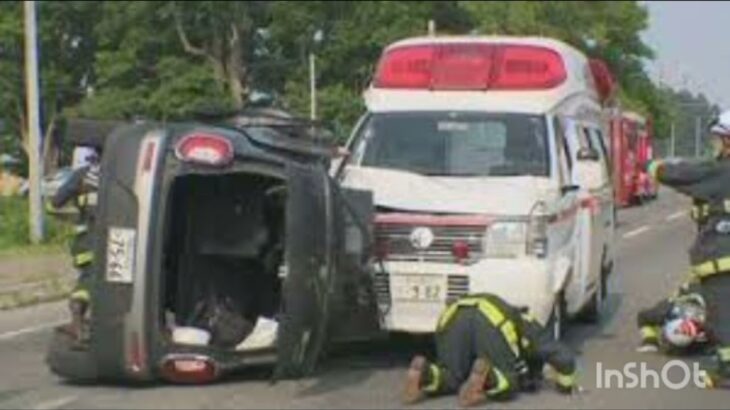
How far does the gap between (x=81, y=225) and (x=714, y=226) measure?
4.78 meters

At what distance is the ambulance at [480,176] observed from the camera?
11.1m

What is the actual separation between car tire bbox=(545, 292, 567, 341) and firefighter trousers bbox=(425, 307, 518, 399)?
36.5 inches

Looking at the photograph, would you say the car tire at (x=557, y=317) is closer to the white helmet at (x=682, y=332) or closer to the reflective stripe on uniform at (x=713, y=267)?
the white helmet at (x=682, y=332)

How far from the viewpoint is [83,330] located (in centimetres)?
1091

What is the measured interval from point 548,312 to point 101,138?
3.48 metres

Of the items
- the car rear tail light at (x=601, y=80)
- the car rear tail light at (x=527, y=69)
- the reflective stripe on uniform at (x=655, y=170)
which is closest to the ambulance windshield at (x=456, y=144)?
the car rear tail light at (x=527, y=69)

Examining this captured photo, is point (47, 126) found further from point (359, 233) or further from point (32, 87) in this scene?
point (359, 233)

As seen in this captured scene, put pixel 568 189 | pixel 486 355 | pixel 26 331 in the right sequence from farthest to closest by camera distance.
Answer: pixel 26 331
pixel 568 189
pixel 486 355

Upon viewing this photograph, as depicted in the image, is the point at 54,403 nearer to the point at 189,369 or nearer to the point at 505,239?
the point at 189,369

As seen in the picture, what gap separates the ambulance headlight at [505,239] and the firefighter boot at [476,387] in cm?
119

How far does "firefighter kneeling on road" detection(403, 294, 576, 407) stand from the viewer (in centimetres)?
1016

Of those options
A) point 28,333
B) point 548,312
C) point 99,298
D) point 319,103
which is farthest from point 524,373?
point 319,103

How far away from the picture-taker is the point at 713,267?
10.7 meters

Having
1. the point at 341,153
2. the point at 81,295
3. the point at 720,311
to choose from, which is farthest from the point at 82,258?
the point at 720,311
